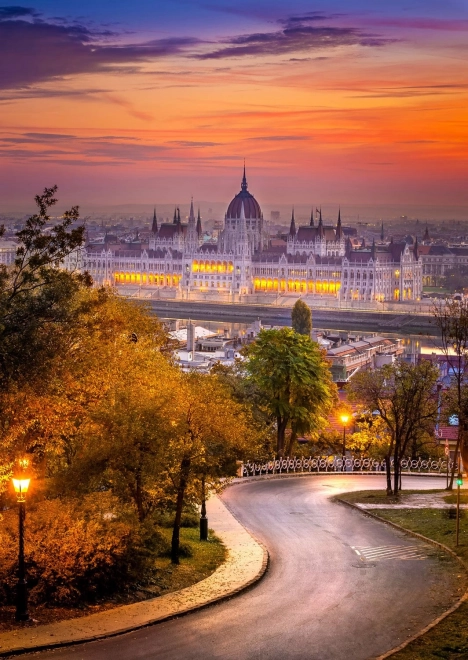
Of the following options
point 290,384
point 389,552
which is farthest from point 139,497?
point 290,384

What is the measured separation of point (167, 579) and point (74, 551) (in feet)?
6.29

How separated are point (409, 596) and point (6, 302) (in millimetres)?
6997

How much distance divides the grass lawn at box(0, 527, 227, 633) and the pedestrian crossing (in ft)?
7.64

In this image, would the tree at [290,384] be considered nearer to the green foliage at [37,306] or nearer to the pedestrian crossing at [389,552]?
the pedestrian crossing at [389,552]

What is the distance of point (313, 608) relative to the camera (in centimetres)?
1434

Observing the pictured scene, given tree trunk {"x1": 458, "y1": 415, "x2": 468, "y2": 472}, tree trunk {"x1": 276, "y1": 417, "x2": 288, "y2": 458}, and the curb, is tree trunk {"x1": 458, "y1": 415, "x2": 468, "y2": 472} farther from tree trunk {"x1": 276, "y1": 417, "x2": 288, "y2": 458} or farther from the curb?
tree trunk {"x1": 276, "y1": 417, "x2": 288, "y2": 458}

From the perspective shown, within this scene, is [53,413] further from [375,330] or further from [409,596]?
[375,330]

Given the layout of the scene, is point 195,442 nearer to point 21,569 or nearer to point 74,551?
point 74,551

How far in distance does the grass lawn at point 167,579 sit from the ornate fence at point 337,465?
9287 mm

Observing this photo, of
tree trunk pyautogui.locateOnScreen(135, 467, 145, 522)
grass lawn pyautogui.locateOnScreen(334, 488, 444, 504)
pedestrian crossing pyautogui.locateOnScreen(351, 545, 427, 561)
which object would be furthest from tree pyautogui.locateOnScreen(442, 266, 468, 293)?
tree trunk pyautogui.locateOnScreen(135, 467, 145, 522)

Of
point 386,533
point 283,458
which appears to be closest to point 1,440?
point 386,533

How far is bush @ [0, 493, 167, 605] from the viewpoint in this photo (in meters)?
14.3

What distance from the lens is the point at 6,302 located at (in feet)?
48.2

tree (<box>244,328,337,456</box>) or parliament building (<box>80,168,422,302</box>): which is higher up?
parliament building (<box>80,168,422,302</box>)
